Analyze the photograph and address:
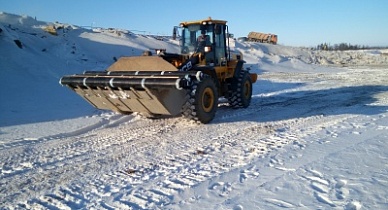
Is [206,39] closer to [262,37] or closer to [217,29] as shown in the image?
[217,29]

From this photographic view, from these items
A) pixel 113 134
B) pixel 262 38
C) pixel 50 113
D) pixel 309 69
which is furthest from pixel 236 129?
pixel 262 38

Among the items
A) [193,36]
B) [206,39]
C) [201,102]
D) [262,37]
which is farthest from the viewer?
[262,37]

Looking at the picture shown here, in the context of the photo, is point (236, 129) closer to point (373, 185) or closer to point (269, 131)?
point (269, 131)

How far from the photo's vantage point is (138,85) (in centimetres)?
691

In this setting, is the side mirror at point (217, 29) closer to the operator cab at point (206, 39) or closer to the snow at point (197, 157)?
the operator cab at point (206, 39)

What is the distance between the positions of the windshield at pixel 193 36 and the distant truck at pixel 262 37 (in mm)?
45190

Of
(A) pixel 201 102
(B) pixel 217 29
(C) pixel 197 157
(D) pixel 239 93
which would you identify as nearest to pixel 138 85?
(A) pixel 201 102

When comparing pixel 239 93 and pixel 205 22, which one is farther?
pixel 239 93

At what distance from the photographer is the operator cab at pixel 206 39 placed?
9109 mm

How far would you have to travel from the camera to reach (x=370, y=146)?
5.78 m

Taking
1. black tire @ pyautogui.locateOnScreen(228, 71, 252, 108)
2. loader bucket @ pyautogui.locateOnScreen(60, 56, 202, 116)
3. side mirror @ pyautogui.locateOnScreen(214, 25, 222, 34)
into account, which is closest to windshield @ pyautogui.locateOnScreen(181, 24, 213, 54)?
side mirror @ pyautogui.locateOnScreen(214, 25, 222, 34)

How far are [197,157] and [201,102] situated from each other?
7.95 feet

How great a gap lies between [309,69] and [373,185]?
28.6 m

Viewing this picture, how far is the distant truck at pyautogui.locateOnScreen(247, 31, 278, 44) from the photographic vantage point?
5253 centimetres
